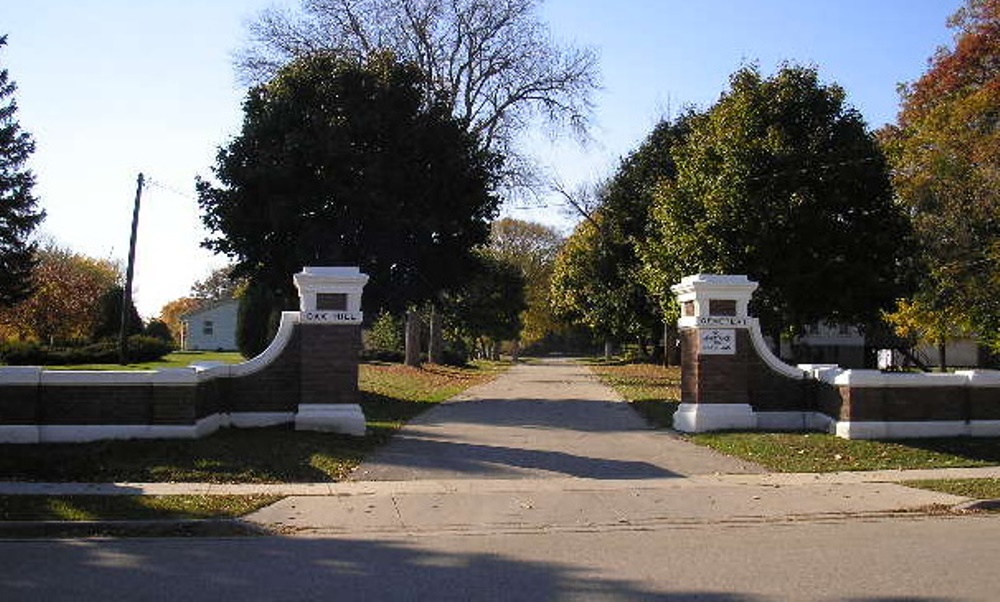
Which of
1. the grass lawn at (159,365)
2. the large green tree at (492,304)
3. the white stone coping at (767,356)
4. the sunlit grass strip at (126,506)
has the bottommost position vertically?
the sunlit grass strip at (126,506)

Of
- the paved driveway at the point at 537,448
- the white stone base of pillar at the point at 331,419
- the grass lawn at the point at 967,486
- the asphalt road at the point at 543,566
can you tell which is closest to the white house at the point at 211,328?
the paved driveway at the point at 537,448

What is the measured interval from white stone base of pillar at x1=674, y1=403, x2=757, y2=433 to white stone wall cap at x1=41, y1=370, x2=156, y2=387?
8.83m

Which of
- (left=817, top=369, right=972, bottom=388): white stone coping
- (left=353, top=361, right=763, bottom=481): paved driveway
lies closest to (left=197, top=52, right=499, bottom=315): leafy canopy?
(left=353, top=361, right=763, bottom=481): paved driveway

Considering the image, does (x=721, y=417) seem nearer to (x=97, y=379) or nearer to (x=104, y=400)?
(x=104, y=400)

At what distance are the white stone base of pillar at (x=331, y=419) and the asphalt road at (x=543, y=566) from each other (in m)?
6.80

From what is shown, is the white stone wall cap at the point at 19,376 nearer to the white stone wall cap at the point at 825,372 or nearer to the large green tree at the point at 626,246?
the white stone wall cap at the point at 825,372

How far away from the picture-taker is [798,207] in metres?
22.4

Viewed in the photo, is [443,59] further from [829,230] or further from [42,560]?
[42,560]

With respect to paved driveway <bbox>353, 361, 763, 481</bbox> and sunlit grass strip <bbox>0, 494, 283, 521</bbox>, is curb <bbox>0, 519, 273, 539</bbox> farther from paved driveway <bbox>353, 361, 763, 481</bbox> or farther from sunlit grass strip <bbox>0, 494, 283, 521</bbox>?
paved driveway <bbox>353, 361, 763, 481</bbox>

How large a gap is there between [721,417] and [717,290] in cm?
217

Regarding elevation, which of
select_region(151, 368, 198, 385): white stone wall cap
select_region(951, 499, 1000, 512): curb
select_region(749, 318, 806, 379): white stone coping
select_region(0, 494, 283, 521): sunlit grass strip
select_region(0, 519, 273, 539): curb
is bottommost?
select_region(0, 519, 273, 539): curb

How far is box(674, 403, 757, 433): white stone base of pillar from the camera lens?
16750mm

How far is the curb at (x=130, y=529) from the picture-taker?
9.20 metres

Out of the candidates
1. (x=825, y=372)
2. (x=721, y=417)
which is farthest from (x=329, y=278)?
(x=825, y=372)
